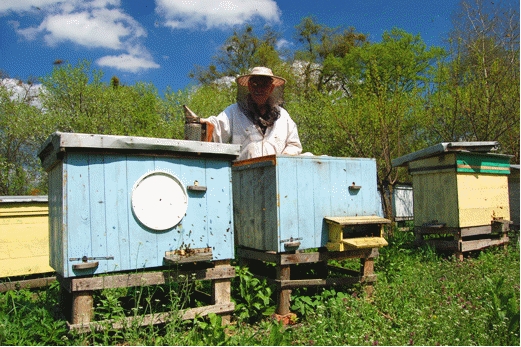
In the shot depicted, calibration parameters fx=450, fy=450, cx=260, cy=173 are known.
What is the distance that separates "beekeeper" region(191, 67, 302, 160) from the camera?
5289 millimetres

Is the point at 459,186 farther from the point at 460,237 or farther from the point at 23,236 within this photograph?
the point at 23,236

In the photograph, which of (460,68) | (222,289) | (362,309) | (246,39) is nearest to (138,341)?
(222,289)

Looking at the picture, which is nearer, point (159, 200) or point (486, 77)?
point (159, 200)

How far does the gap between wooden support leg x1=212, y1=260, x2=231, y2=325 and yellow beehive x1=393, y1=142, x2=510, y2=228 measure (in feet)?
14.4

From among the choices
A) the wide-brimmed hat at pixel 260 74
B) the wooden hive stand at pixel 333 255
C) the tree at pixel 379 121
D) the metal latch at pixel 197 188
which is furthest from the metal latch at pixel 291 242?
the tree at pixel 379 121

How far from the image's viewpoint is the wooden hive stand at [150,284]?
3.36m

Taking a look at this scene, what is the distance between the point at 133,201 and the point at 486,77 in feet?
29.9

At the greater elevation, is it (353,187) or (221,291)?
(353,187)

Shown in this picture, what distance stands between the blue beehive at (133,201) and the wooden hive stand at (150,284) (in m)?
0.08

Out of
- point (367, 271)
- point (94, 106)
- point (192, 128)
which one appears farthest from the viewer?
point (94, 106)

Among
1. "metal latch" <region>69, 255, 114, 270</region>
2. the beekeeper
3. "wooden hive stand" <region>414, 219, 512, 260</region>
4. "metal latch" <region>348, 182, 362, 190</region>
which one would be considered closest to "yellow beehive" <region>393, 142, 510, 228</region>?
"wooden hive stand" <region>414, 219, 512, 260</region>

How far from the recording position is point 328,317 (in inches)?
164

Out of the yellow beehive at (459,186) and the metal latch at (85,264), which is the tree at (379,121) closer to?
the yellow beehive at (459,186)

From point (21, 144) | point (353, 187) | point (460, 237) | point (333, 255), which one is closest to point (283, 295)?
point (333, 255)
